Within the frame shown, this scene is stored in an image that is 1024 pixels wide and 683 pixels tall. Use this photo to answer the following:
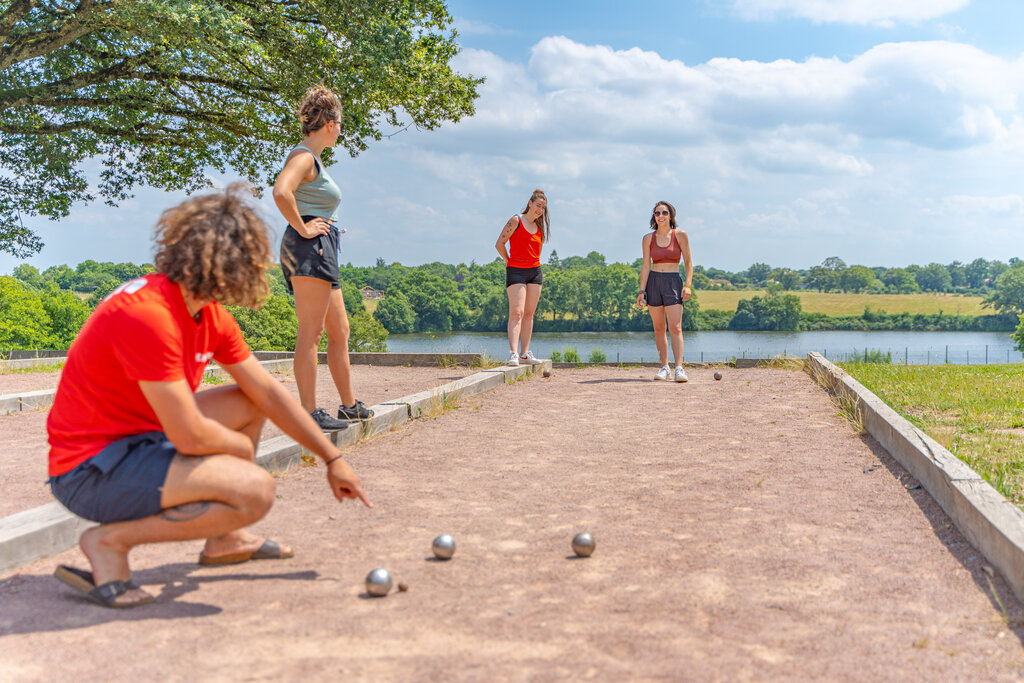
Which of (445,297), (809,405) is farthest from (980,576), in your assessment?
(445,297)

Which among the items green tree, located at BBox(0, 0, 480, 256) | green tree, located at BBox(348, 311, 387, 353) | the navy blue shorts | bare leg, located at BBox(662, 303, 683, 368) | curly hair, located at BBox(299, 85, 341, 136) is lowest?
green tree, located at BBox(348, 311, 387, 353)

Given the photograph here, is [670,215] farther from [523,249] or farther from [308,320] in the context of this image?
[308,320]

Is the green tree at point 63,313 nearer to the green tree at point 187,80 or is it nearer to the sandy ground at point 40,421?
the green tree at point 187,80

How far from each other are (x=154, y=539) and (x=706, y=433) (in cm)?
477

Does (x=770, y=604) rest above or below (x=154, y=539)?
below

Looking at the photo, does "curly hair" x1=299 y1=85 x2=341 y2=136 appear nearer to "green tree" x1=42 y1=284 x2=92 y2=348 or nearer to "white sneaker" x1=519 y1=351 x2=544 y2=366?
"white sneaker" x1=519 y1=351 x2=544 y2=366

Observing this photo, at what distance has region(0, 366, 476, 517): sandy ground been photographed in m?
4.38

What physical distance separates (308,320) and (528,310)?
5733mm

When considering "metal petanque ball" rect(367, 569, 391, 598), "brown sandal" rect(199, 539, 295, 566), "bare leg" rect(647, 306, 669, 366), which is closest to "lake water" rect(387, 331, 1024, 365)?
"bare leg" rect(647, 306, 669, 366)

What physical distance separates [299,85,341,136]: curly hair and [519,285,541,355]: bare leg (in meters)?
5.31

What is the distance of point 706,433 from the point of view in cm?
666

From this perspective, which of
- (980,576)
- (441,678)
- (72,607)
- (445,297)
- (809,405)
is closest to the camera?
(441,678)

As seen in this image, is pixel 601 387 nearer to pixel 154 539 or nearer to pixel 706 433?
pixel 706 433

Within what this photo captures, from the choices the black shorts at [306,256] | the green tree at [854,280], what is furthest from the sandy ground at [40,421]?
the green tree at [854,280]
